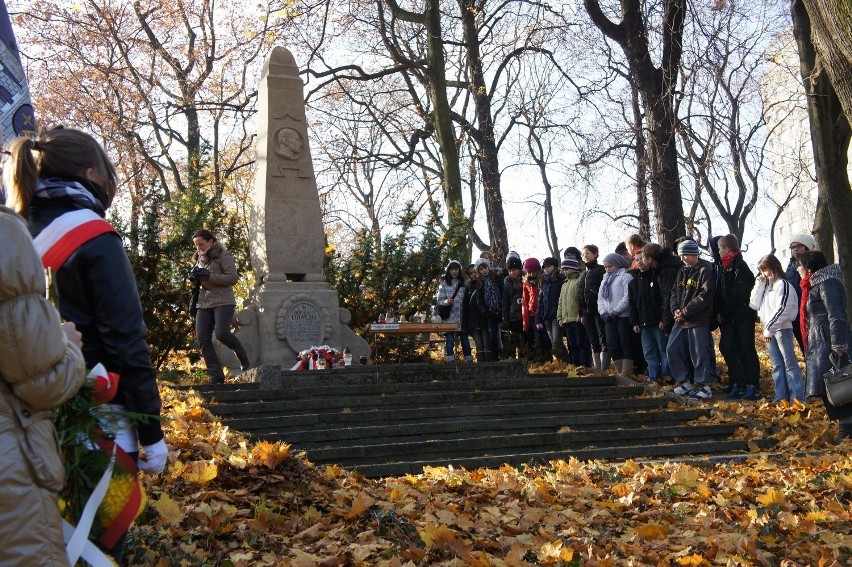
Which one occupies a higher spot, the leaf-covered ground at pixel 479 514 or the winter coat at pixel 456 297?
the winter coat at pixel 456 297

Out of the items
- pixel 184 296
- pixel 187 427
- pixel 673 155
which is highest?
pixel 673 155

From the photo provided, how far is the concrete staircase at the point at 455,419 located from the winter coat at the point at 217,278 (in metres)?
1.55

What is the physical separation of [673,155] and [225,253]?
7903 millimetres

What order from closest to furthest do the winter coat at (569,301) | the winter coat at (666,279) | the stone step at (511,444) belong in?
1. the stone step at (511,444)
2. the winter coat at (666,279)
3. the winter coat at (569,301)

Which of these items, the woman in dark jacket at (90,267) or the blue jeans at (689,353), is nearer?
the woman in dark jacket at (90,267)

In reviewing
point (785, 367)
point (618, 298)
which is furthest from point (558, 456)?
point (618, 298)

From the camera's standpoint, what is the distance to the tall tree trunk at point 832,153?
32.9ft

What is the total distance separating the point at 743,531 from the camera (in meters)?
5.70

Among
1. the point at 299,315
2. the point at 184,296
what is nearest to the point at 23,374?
the point at 299,315

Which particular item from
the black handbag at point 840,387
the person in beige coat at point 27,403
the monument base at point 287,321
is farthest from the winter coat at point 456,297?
the person in beige coat at point 27,403

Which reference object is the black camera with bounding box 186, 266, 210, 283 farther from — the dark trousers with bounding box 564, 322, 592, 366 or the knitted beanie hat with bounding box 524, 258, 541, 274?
the dark trousers with bounding box 564, 322, 592, 366

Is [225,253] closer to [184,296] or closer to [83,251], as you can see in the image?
[184,296]

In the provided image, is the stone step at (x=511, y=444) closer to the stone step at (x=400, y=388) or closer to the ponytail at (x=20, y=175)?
the stone step at (x=400, y=388)

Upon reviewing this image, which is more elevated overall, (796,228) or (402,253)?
(796,228)
